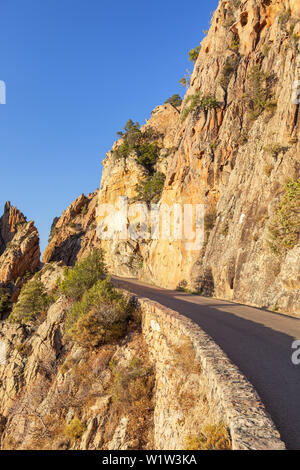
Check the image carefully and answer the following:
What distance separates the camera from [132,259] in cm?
4344

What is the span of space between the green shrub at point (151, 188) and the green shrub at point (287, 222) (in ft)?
87.0

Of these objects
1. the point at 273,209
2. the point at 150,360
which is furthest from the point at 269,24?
the point at 150,360

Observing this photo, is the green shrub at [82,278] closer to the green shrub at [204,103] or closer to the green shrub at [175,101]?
the green shrub at [204,103]

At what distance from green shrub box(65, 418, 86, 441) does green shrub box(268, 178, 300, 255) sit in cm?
1127

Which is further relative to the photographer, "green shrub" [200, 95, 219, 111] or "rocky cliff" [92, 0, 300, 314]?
"green shrub" [200, 95, 219, 111]

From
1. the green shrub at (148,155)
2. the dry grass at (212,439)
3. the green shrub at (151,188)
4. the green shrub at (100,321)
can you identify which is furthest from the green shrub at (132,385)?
the green shrub at (148,155)

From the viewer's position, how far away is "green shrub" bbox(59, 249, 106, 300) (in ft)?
55.6

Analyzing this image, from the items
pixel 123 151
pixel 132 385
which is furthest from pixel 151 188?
pixel 132 385

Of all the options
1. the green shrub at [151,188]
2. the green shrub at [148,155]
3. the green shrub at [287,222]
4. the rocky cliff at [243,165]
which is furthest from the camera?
the green shrub at [148,155]

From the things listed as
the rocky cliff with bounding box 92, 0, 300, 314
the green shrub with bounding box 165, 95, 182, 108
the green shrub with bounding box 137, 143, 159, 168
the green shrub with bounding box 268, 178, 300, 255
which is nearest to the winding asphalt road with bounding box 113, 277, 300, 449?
the rocky cliff with bounding box 92, 0, 300, 314

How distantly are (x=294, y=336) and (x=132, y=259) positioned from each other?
117ft

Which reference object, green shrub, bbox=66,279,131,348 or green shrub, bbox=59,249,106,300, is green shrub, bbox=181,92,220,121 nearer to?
green shrub, bbox=59,249,106,300

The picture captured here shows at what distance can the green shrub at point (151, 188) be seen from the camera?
41013mm
